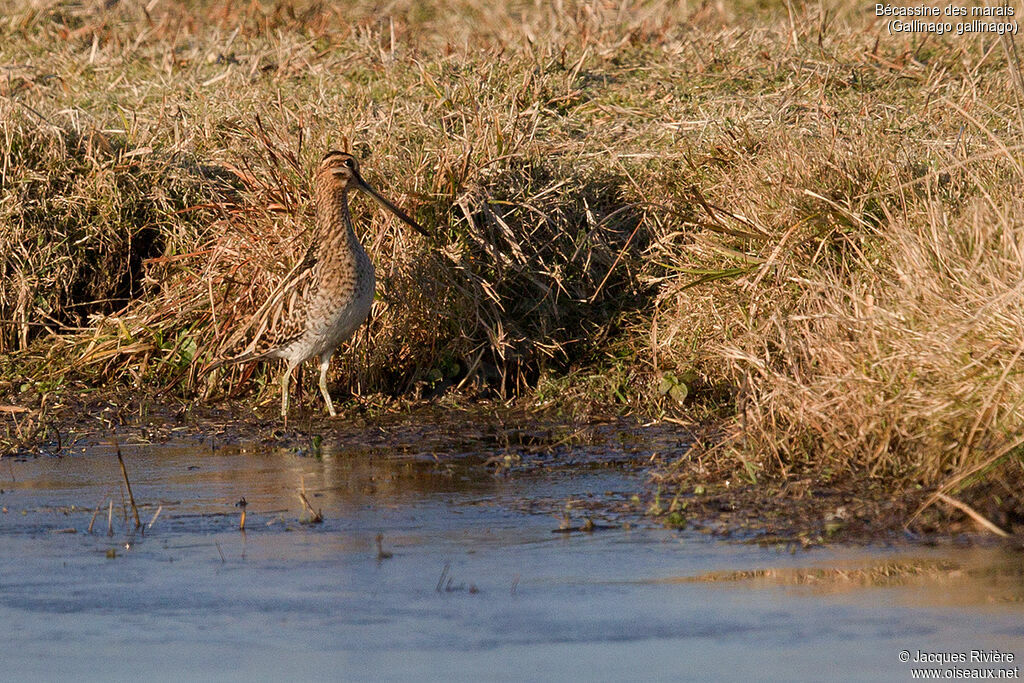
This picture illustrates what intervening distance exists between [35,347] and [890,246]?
521cm

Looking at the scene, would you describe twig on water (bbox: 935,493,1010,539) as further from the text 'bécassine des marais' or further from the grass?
the text 'bécassine des marais'

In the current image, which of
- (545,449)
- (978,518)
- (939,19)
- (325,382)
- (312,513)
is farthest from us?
(939,19)

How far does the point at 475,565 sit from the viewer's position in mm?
5543

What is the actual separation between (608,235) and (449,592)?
14.2 ft

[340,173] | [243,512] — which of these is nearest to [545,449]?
[243,512]

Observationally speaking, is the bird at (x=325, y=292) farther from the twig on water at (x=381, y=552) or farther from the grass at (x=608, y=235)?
the twig on water at (x=381, y=552)

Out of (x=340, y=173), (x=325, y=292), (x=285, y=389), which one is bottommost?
(x=285, y=389)

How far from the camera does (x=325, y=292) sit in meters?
8.08

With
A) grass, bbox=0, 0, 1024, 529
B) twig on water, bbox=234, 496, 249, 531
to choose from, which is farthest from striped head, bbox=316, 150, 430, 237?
twig on water, bbox=234, 496, 249, 531

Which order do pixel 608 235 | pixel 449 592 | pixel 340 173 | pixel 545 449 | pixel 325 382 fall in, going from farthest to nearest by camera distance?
pixel 608 235 → pixel 325 382 → pixel 340 173 → pixel 545 449 → pixel 449 592

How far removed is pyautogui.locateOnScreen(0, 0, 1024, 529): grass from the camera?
6449mm

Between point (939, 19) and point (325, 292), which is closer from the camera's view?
point (325, 292)

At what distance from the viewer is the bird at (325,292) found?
8.09 meters

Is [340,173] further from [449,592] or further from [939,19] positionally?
[939,19]
